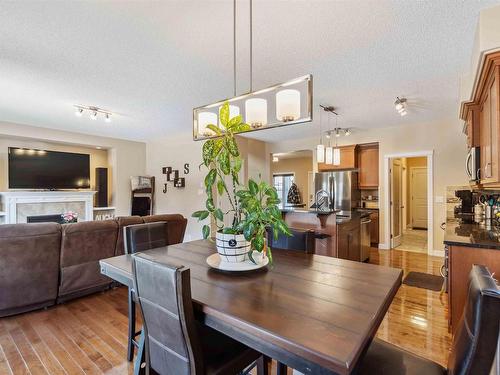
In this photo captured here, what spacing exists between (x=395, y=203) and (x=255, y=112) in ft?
17.6

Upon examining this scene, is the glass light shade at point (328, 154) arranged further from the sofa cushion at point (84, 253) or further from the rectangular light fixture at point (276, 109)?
the sofa cushion at point (84, 253)

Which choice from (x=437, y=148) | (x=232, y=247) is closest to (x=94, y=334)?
(x=232, y=247)

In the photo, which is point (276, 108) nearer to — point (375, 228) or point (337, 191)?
point (337, 191)

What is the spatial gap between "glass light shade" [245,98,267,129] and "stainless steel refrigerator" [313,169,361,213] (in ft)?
13.3

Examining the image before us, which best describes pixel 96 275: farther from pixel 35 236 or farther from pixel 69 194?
pixel 69 194

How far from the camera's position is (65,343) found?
2211 millimetres

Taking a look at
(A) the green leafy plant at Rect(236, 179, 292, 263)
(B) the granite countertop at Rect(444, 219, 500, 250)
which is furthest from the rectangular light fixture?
(B) the granite countertop at Rect(444, 219, 500, 250)

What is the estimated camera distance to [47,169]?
5.64 metres

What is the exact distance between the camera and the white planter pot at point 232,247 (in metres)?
1.54

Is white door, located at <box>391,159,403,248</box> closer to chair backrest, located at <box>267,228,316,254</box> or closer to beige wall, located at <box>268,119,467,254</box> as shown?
beige wall, located at <box>268,119,467,254</box>

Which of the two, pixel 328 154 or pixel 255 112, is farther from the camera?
pixel 328 154

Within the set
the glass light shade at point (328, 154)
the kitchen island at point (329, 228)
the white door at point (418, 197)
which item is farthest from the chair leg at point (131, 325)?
the white door at point (418, 197)

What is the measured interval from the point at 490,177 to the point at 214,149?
6.94 feet

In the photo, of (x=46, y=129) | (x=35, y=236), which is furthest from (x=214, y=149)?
(x=46, y=129)
